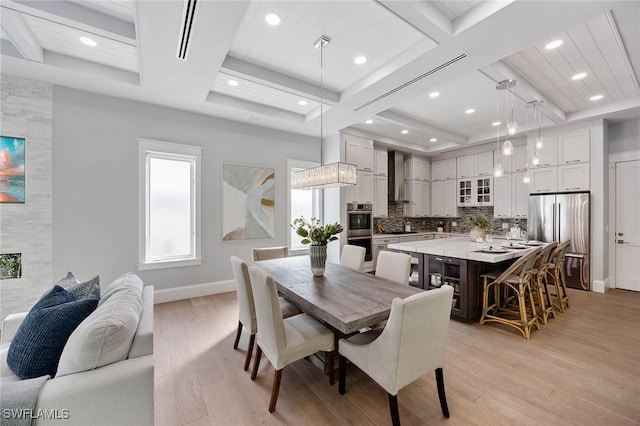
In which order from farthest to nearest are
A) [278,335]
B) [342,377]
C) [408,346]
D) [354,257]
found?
1. [354,257]
2. [342,377]
3. [278,335]
4. [408,346]

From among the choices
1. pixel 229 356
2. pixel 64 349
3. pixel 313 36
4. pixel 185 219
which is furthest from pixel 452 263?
pixel 185 219

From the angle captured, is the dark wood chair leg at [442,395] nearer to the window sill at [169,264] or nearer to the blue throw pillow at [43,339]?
the blue throw pillow at [43,339]

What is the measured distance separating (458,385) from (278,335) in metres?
1.52

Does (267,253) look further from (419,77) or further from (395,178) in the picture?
(395,178)

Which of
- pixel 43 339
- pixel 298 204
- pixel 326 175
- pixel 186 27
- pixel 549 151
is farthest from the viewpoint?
pixel 298 204

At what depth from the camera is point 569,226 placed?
4.49 meters

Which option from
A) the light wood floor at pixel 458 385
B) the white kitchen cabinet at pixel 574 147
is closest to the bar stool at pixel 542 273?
the light wood floor at pixel 458 385

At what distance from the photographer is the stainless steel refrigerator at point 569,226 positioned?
4359 mm

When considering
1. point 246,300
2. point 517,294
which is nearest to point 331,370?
point 246,300

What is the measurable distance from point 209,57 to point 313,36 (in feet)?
3.45

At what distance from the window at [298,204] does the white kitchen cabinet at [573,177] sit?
4472mm

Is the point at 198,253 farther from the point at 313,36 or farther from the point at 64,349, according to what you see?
the point at 313,36

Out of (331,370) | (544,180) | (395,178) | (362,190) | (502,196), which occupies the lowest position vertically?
(331,370)

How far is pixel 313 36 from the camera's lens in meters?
2.49
